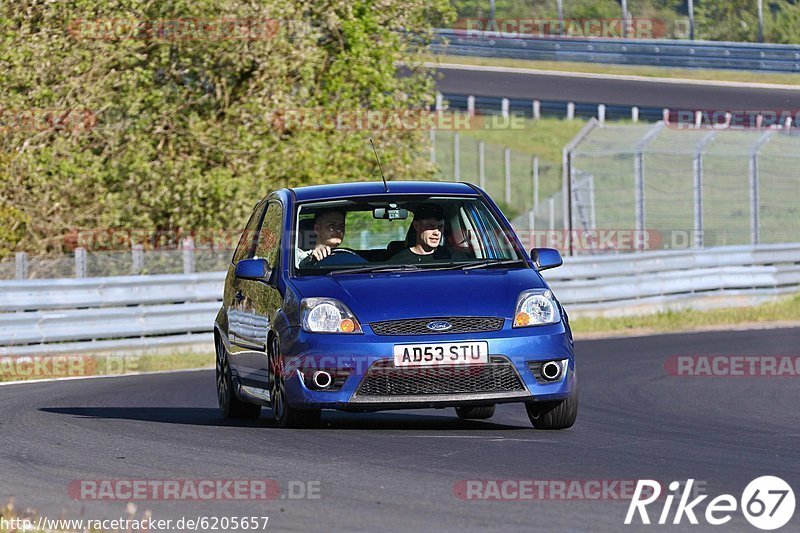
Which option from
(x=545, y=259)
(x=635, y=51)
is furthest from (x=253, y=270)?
(x=635, y=51)

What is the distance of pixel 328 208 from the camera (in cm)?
1061

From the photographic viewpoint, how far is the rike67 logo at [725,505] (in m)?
6.37

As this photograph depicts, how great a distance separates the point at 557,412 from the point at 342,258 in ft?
5.52

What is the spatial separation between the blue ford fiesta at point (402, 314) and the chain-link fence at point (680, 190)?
1477 centimetres

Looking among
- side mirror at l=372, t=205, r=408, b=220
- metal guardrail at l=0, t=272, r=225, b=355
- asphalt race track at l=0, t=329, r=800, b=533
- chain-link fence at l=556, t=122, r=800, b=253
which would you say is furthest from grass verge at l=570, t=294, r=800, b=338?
side mirror at l=372, t=205, r=408, b=220

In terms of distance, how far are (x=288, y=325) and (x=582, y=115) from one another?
4260 centimetres

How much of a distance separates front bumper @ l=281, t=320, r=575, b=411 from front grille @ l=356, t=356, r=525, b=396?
1 cm

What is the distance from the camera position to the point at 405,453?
862 cm

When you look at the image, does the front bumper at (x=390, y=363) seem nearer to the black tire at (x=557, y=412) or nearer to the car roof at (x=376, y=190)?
the black tire at (x=557, y=412)

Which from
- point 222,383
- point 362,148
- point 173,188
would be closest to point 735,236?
point 362,148

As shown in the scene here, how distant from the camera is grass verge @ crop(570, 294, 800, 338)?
2291 cm

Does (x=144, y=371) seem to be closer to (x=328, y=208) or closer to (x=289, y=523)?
(x=328, y=208)

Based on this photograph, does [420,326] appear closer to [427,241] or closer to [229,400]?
[427,241]

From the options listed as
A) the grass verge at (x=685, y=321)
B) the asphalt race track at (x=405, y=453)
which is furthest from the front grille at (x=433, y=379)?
the grass verge at (x=685, y=321)
